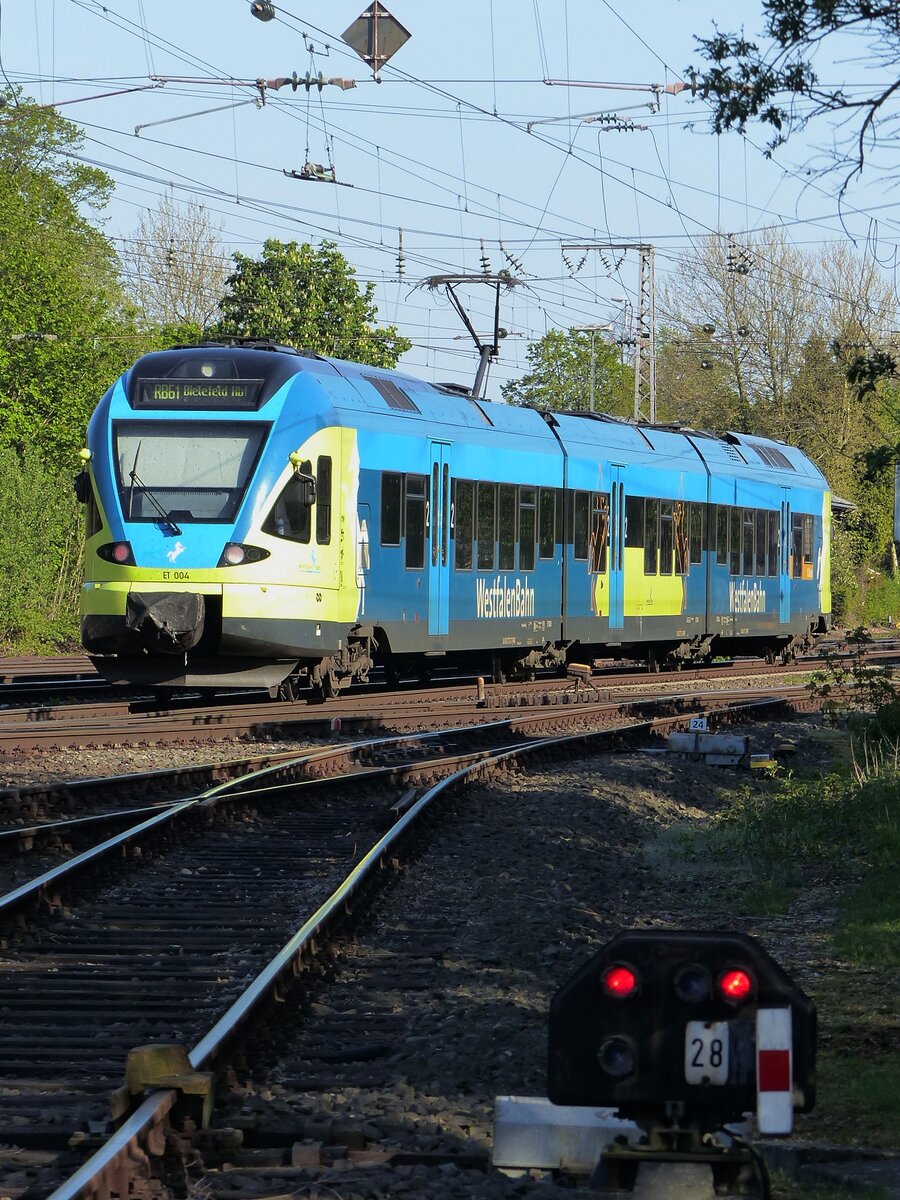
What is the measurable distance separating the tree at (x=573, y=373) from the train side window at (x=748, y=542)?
5661cm

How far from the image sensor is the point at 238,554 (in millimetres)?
17234

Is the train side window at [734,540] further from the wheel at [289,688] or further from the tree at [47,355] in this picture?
the tree at [47,355]

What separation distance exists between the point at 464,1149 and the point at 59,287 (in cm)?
3672

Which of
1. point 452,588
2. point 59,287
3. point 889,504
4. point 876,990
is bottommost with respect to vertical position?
point 876,990

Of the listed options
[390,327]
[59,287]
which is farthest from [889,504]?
[59,287]

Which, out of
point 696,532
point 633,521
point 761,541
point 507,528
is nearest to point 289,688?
point 507,528

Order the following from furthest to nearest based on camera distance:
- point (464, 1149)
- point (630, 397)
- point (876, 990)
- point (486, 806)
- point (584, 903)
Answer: point (630, 397)
point (486, 806)
point (584, 903)
point (876, 990)
point (464, 1149)

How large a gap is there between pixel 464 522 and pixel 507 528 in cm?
112

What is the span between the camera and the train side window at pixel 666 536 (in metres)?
26.4

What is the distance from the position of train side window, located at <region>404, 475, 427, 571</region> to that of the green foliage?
14.6 metres

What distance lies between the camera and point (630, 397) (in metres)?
87.9

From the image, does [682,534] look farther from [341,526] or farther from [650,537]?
[341,526]

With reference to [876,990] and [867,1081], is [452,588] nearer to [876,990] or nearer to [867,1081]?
[876,990]

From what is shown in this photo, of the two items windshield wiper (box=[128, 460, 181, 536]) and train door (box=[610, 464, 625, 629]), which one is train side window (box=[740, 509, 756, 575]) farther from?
windshield wiper (box=[128, 460, 181, 536])
